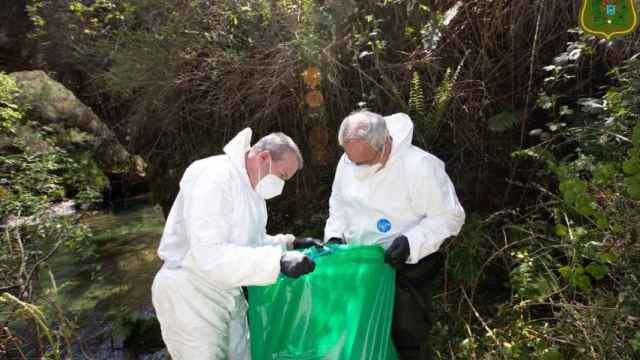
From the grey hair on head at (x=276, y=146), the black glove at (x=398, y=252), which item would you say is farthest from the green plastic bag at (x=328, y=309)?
the grey hair on head at (x=276, y=146)

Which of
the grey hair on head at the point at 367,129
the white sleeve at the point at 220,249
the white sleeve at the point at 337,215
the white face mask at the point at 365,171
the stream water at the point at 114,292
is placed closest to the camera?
the white sleeve at the point at 220,249

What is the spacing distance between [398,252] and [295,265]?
522mm

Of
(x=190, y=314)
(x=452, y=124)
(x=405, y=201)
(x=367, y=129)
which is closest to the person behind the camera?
(x=190, y=314)

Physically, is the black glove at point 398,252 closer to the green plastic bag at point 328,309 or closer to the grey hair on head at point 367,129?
the green plastic bag at point 328,309

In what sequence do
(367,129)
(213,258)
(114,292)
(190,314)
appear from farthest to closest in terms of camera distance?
(114,292)
(367,129)
(190,314)
(213,258)

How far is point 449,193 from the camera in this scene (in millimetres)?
2371

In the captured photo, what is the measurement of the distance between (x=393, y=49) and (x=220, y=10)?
5.56ft

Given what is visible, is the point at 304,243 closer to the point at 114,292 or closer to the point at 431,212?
the point at 431,212

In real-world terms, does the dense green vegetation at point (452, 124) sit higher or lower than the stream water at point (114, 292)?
higher

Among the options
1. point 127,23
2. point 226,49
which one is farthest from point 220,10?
point 127,23

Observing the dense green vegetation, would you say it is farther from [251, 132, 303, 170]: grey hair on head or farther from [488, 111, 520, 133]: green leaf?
[251, 132, 303, 170]: grey hair on head

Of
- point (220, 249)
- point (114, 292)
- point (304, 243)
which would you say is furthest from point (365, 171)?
point (114, 292)

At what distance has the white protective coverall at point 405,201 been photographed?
7.64 ft

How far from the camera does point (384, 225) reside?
247 cm
